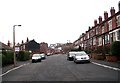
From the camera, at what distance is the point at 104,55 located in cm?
4469

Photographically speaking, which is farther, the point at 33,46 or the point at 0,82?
the point at 33,46

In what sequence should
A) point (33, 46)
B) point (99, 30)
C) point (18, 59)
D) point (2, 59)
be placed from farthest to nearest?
point (33, 46), point (99, 30), point (18, 59), point (2, 59)

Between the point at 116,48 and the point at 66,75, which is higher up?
the point at 116,48

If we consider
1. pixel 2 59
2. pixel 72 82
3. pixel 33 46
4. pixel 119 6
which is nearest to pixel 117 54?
pixel 2 59

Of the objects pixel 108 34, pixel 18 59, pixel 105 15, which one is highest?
pixel 105 15

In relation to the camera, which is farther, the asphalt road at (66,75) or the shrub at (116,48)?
the shrub at (116,48)

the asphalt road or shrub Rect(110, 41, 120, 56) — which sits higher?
shrub Rect(110, 41, 120, 56)

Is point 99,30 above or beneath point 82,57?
above

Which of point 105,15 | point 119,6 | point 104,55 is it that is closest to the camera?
point 104,55

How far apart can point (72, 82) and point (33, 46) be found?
12659 cm

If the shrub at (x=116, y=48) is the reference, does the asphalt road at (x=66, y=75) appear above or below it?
below

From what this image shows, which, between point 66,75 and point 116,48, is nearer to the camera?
point 66,75

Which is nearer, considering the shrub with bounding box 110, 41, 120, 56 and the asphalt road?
the asphalt road

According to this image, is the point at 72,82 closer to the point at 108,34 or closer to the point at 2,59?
the point at 2,59
